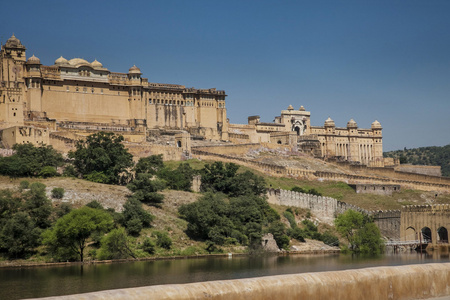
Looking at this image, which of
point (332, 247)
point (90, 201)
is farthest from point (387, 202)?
point (90, 201)

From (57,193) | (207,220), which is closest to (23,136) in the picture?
(57,193)

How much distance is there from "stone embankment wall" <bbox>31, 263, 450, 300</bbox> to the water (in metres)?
15.6

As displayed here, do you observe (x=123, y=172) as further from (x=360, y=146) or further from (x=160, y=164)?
(x=360, y=146)

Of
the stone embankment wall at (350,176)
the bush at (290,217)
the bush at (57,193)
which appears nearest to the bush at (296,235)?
the bush at (290,217)

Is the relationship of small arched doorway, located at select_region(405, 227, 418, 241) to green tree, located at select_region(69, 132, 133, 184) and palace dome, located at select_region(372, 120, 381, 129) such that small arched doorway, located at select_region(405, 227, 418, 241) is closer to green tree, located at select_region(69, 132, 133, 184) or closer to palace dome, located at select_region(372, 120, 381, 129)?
green tree, located at select_region(69, 132, 133, 184)

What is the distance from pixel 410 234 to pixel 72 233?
26540mm

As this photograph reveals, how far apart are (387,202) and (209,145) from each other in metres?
22.1

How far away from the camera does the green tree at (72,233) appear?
4019 cm

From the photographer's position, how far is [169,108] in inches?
3297

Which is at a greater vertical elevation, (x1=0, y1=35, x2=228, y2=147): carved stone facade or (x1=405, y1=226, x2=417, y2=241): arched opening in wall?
(x1=0, y1=35, x2=228, y2=147): carved stone facade

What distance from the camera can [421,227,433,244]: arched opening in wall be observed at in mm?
51906

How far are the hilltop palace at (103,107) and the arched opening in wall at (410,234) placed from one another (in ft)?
88.4

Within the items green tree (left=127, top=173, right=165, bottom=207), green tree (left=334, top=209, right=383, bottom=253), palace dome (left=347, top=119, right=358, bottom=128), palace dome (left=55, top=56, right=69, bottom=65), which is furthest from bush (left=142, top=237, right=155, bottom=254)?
palace dome (left=347, top=119, right=358, bottom=128)

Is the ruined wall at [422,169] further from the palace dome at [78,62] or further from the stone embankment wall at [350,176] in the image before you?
the palace dome at [78,62]
